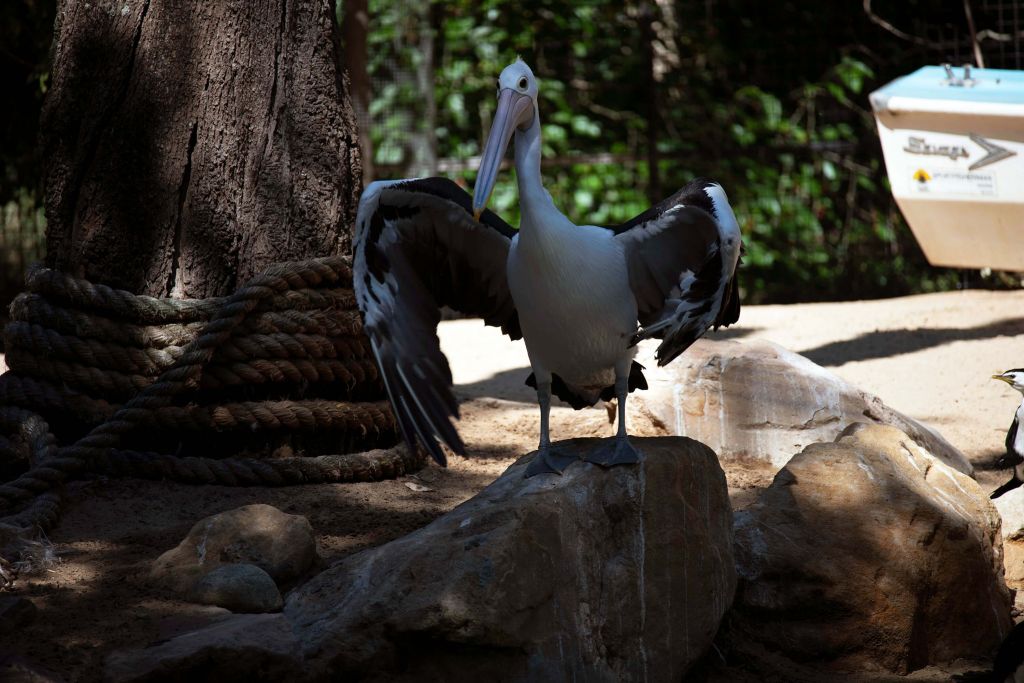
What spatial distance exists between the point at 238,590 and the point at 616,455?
1015 mm

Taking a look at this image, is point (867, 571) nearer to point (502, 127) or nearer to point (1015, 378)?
point (502, 127)

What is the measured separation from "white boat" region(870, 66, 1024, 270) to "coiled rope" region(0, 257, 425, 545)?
4934mm

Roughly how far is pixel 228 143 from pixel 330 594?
1.61 metres

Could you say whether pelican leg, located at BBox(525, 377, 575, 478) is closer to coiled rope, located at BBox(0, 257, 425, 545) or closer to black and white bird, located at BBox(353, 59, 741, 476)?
black and white bird, located at BBox(353, 59, 741, 476)

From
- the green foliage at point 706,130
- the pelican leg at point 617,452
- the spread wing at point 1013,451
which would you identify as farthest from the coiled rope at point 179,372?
the green foliage at point 706,130

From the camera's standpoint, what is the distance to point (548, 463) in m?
3.05

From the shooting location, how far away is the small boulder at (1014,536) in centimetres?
393

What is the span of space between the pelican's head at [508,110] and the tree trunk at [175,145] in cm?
96

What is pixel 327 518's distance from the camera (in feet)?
11.1

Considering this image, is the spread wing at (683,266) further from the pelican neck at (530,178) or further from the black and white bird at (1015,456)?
the black and white bird at (1015,456)

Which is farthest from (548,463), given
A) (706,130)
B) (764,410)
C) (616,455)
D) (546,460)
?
(706,130)

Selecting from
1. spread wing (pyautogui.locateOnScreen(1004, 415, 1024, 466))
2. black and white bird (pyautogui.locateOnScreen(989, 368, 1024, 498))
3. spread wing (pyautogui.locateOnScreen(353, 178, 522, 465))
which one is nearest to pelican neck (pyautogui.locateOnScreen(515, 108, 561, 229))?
spread wing (pyautogui.locateOnScreen(353, 178, 522, 465))

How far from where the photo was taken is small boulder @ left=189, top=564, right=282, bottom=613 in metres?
2.74

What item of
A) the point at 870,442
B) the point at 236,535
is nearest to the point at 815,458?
the point at 870,442
